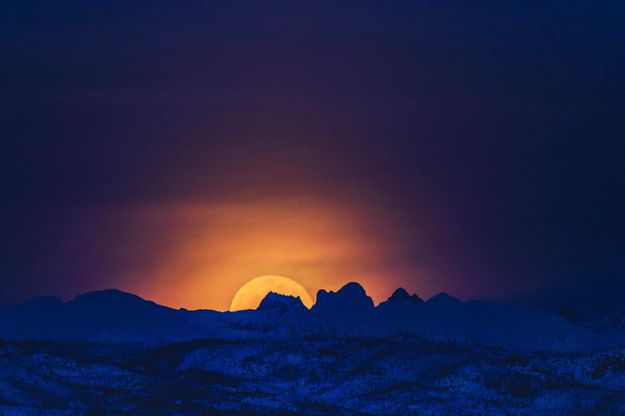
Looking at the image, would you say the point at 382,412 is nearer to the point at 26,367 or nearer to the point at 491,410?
the point at 491,410

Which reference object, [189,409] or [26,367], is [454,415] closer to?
[189,409]

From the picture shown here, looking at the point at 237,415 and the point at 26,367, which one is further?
the point at 26,367

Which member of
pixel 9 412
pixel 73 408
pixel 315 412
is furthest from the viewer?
pixel 315 412

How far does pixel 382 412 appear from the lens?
196375mm

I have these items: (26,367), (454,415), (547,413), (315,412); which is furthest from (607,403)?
(26,367)

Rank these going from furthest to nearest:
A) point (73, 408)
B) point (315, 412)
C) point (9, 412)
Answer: point (315, 412) → point (73, 408) → point (9, 412)

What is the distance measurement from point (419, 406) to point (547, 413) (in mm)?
18078

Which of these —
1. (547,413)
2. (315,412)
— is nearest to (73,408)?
(315,412)

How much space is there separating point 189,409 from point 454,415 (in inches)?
1433

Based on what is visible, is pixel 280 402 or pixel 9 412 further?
pixel 280 402

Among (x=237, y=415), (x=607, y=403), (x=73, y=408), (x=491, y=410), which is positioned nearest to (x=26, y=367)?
(x=73, y=408)

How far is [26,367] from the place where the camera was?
195750 millimetres

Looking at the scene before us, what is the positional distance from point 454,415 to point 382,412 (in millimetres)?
10719

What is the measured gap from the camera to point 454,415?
628 ft
